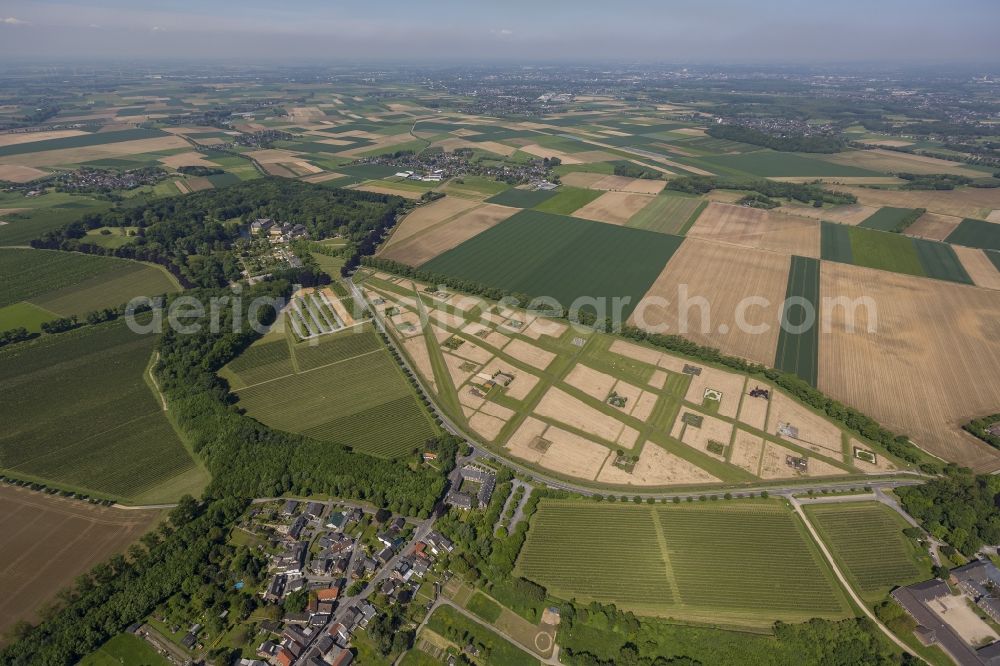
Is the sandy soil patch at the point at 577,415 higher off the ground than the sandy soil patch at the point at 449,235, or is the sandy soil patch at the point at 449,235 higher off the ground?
the sandy soil patch at the point at 449,235

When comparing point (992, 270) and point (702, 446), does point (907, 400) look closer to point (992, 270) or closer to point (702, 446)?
point (702, 446)

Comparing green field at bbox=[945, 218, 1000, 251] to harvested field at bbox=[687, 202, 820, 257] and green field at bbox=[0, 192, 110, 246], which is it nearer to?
harvested field at bbox=[687, 202, 820, 257]

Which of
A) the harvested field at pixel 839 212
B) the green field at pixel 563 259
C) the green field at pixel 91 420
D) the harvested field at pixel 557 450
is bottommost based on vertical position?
the green field at pixel 91 420

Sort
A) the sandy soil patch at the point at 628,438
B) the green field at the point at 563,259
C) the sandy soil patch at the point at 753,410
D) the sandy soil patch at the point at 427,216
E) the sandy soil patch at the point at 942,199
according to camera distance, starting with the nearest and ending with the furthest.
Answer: the sandy soil patch at the point at 628,438 < the sandy soil patch at the point at 753,410 < the green field at the point at 563,259 < the sandy soil patch at the point at 427,216 < the sandy soil patch at the point at 942,199

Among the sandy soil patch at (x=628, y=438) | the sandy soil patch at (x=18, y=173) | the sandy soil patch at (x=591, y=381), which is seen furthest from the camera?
the sandy soil patch at (x=18, y=173)

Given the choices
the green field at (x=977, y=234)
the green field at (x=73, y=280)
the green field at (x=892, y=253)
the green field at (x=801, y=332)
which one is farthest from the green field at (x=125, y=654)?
the green field at (x=977, y=234)

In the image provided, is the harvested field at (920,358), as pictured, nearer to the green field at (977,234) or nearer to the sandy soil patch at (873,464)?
the sandy soil patch at (873,464)
